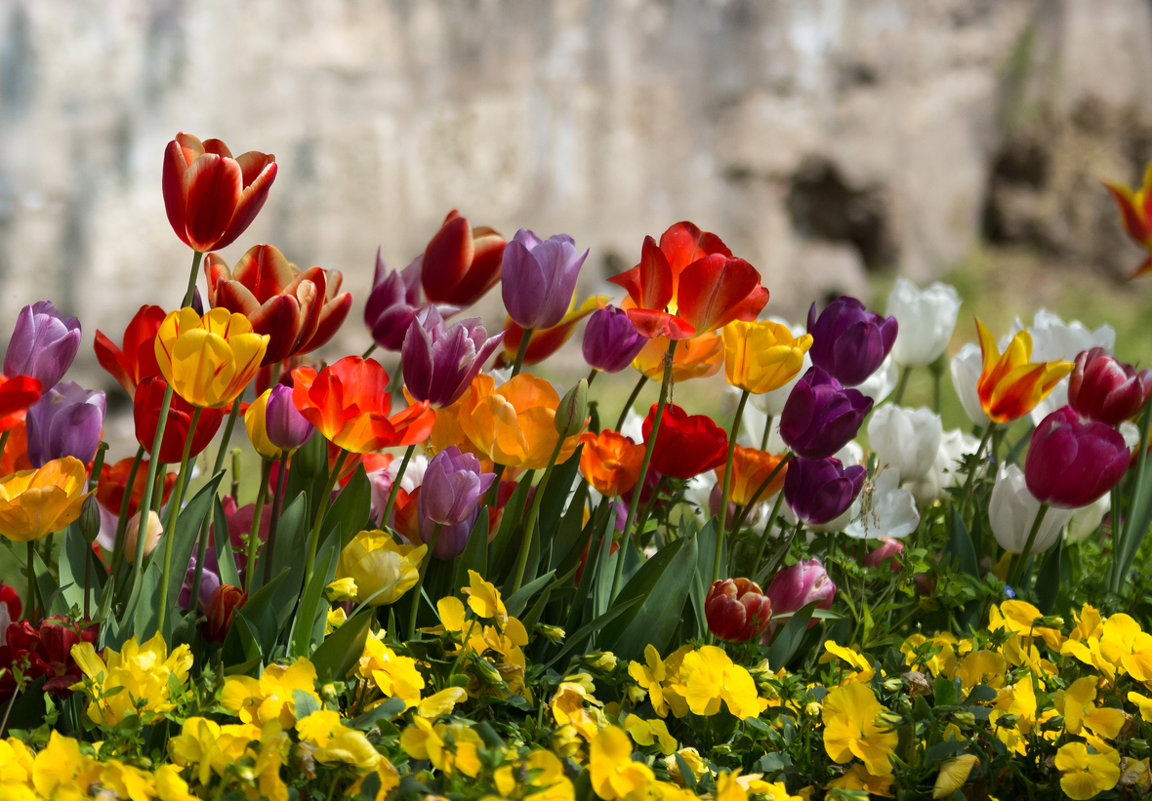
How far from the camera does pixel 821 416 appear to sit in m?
0.86

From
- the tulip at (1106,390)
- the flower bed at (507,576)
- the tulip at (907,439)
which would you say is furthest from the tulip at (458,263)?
the tulip at (1106,390)

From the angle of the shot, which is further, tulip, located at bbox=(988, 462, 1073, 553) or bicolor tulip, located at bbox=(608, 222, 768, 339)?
tulip, located at bbox=(988, 462, 1073, 553)

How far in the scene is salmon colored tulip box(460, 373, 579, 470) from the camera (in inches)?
32.4

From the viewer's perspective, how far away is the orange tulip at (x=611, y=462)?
0.92 m

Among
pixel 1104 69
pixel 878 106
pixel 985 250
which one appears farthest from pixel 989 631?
pixel 1104 69

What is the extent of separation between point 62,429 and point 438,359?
12.9 inches

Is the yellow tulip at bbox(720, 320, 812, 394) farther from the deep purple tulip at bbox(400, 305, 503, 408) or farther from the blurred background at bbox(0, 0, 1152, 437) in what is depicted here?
the blurred background at bbox(0, 0, 1152, 437)

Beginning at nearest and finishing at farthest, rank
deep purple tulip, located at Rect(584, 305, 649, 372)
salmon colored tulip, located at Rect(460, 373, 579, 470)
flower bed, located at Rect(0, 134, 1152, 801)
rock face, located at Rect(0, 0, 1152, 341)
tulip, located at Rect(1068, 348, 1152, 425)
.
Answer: flower bed, located at Rect(0, 134, 1152, 801) < salmon colored tulip, located at Rect(460, 373, 579, 470) < deep purple tulip, located at Rect(584, 305, 649, 372) < tulip, located at Rect(1068, 348, 1152, 425) < rock face, located at Rect(0, 0, 1152, 341)

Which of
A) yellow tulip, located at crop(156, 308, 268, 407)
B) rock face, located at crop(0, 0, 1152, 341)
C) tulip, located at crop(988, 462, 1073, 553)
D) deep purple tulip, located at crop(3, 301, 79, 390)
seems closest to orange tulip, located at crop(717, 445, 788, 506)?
tulip, located at crop(988, 462, 1073, 553)

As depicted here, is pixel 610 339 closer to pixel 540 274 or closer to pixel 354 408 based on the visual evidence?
pixel 540 274

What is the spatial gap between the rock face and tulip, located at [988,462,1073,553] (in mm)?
2323

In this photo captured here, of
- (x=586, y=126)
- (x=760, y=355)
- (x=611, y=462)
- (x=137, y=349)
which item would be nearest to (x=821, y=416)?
(x=760, y=355)

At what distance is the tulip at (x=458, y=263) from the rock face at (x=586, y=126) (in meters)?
1.95

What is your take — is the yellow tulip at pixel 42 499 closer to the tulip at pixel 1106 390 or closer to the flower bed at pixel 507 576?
the flower bed at pixel 507 576
